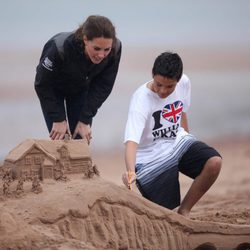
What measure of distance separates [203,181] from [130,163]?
698 mm

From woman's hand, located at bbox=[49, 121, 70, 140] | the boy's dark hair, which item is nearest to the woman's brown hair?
the boy's dark hair

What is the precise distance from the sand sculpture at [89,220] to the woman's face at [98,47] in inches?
34.5

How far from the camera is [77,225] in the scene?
602 centimetres

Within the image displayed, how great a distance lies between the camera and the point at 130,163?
6766 mm

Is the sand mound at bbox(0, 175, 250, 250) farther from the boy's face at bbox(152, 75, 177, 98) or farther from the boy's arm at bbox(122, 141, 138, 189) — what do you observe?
the boy's face at bbox(152, 75, 177, 98)

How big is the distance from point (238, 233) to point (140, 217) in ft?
2.98

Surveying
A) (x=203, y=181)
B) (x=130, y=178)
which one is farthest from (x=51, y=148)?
(x=203, y=181)

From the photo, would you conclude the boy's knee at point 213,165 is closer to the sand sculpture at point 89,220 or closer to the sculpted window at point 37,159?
the sand sculpture at point 89,220

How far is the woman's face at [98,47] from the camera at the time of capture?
699cm

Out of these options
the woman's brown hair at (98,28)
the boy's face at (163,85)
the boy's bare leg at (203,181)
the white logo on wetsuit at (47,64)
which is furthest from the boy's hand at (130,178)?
the white logo on wetsuit at (47,64)

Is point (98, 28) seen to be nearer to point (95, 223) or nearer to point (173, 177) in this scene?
point (173, 177)

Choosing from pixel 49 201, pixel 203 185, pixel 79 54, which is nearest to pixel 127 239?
pixel 49 201

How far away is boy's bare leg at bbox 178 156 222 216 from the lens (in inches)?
277

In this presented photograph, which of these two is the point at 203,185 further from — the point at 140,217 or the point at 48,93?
the point at 48,93
